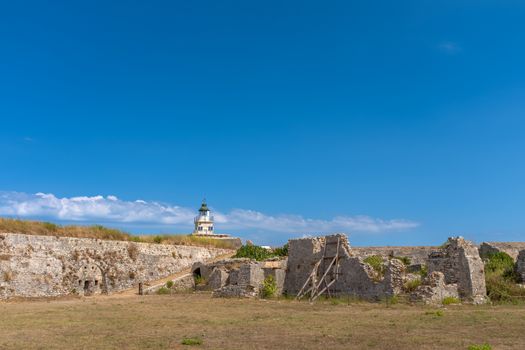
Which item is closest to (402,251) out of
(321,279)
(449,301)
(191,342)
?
(321,279)

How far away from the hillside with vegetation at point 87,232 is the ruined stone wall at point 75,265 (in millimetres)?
971

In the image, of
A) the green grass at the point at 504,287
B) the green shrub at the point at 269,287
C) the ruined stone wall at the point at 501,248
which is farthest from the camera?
the ruined stone wall at the point at 501,248

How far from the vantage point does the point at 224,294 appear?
27.1m

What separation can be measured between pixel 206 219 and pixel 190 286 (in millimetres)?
29695

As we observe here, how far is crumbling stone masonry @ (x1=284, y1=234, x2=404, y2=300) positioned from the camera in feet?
72.1

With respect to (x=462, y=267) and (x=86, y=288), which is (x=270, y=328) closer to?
(x=462, y=267)

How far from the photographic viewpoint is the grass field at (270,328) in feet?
35.0

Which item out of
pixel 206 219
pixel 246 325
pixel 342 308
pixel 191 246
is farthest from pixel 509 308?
pixel 206 219

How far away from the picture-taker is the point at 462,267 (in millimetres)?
21359

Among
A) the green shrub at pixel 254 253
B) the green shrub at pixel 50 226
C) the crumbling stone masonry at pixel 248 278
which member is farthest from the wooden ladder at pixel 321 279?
the green shrub at pixel 50 226

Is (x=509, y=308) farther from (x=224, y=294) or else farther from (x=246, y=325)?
(x=224, y=294)

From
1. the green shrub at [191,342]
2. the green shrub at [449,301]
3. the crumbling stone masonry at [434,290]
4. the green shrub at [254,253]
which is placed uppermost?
the green shrub at [254,253]

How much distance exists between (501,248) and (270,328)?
1220 inches

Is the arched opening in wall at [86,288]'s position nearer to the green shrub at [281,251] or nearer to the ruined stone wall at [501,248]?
→ the green shrub at [281,251]
